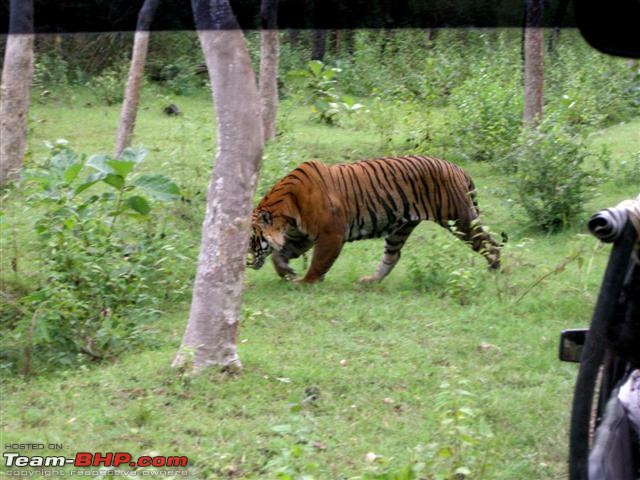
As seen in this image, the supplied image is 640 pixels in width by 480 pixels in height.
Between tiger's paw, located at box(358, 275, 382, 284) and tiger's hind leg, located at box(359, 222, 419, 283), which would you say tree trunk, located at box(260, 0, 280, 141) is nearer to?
tiger's hind leg, located at box(359, 222, 419, 283)

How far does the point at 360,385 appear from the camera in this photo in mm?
5445

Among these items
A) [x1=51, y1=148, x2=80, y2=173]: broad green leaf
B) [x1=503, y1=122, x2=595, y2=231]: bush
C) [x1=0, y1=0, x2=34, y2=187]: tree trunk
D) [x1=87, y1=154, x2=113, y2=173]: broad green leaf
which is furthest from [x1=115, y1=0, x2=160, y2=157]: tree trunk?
[x1=503, y1=122, x2=595, y2=231]: bush

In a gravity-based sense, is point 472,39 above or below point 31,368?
above

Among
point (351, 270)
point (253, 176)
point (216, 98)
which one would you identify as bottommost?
point (351, 270)

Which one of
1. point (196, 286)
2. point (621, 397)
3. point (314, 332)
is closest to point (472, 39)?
point (314, 332)

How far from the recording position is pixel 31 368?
582 centimetres

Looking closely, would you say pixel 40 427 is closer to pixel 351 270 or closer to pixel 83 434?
pixel 83 434

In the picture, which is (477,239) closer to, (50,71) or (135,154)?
(135,154)

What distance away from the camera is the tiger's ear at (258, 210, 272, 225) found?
25.5 ft

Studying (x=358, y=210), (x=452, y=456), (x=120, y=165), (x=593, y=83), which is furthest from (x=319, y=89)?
(x=452, y=456)

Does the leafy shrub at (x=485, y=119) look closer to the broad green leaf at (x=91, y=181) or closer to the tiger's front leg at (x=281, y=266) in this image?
the tiger's front leg at (x=281, y=266)

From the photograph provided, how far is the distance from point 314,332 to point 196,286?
1.34 meters

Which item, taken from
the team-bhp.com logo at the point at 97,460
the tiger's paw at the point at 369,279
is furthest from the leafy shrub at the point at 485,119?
the team-bhp.com logo at the point at 97,460

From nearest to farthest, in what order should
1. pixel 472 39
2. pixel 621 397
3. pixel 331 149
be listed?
pixel 621 397 < pixel 331 149 < pixel 472 39
